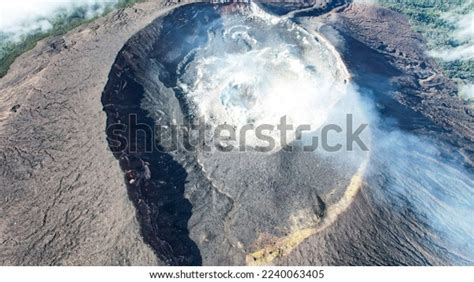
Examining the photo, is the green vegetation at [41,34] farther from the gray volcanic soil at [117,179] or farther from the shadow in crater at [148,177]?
the shadow in crater at [148,177]

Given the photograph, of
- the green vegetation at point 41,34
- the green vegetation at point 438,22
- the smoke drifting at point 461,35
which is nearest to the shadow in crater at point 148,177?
the green vegetation at point 41,34

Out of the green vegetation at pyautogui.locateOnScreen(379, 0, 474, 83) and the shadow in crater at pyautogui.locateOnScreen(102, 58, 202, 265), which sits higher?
the shadow in crater at pyautogui.locateOnScreen(102, 58, 202, 265)

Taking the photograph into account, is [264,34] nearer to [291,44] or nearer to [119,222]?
[291,44]

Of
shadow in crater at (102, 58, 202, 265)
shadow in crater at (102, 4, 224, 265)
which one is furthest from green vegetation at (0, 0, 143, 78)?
shadow in crater at (102, 58, 202, 265)

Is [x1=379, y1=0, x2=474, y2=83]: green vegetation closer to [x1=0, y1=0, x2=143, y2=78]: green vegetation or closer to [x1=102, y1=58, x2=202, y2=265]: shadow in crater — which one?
[x1=102, y1=58, x2=202, y2=265]: shadow in crater

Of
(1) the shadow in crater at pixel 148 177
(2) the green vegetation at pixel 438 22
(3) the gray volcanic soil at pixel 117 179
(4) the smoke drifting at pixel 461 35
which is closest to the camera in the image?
(3) the gray volcanic soil at pixel 117 179

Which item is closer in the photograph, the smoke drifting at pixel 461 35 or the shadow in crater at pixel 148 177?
the shadow in crater at pixel 148 177
